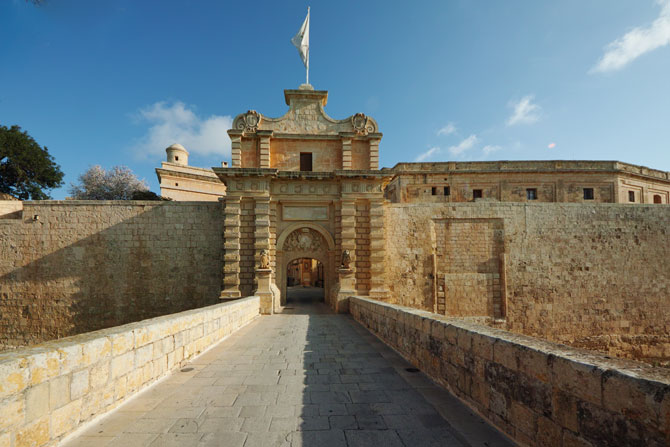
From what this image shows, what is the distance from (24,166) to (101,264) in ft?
64.2

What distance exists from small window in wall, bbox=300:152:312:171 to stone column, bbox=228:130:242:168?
2.64 m

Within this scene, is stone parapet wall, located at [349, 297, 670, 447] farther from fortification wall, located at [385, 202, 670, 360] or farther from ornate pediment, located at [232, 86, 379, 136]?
ornate pediment, located at [232, 86, 379, 136]

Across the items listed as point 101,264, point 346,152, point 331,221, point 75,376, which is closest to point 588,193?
point 346,152

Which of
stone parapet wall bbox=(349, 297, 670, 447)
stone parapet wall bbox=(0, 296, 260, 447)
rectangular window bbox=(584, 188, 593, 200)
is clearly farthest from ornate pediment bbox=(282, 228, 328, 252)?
rectangular window bbox=(584, 188, 593, 200)

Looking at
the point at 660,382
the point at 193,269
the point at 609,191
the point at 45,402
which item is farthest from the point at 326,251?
the point at 609,191

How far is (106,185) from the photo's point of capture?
2586cm

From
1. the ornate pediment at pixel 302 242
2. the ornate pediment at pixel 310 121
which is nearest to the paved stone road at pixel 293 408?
the ornate pediment at pixel 302 242

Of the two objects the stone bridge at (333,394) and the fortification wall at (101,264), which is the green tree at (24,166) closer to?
the fortification wall at (101,264)

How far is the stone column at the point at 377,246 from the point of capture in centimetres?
1217

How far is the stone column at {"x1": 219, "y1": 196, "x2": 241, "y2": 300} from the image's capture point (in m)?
11.9

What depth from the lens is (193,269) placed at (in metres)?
12.8

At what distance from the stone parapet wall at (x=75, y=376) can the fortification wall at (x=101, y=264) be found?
351 inches

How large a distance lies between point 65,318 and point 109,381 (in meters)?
12.9

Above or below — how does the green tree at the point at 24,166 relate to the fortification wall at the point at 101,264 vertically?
above
